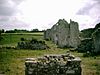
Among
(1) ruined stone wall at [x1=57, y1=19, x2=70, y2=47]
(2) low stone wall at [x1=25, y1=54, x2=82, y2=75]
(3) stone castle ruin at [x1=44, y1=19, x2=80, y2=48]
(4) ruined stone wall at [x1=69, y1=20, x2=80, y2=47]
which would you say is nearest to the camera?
(2) low stone wall at [x1=25, y1=54, x2=82, y2=75]

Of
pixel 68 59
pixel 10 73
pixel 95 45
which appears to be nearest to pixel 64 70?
pixel 68 59

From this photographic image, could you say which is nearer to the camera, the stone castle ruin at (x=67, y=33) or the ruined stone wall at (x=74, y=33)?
the ruined stone wall at (x=74, y=33)

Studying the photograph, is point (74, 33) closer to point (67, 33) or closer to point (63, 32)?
point (67, 33)

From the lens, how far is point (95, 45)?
117 ft

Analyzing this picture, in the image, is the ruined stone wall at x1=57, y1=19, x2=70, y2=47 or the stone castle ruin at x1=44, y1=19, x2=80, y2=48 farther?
the ruined stone wall at x1=57, y1=19, x2=70, y2=47

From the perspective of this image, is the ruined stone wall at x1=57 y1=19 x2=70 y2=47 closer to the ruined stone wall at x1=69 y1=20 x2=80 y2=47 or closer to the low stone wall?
the ruined stone wall at x1=69 y1=20 x2=80 y2=47

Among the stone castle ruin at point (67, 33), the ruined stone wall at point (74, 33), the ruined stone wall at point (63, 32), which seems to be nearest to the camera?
the ruined stone wall at point (74, 33)

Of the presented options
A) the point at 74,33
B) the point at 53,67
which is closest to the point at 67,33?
the point at 74,33

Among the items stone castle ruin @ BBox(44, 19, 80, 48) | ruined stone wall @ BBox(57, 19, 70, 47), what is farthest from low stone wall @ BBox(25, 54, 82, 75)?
ruined stone wall @ BBox(57, 19, 70, 47)

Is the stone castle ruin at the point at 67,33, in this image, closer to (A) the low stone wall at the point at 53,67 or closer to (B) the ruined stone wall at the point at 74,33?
(B) the ruined stone wall at the point at 74,33

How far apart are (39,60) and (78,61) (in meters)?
2.51

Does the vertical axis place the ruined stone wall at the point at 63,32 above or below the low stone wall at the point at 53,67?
above

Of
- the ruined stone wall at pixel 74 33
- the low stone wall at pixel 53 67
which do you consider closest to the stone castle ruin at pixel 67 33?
the ruined stone wall at pixel 74 33

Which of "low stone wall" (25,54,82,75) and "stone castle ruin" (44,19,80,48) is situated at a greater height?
"stone castle ruin" (44,19,80,48)
